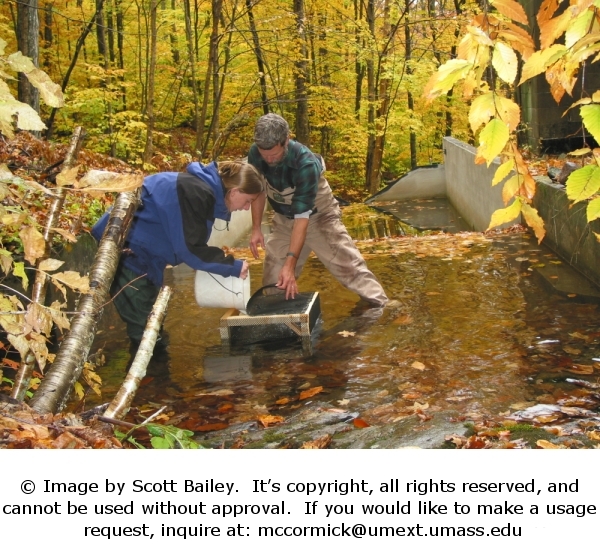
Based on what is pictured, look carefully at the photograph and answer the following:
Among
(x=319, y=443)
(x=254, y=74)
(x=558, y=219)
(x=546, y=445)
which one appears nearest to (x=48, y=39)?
(x=254, y=74)

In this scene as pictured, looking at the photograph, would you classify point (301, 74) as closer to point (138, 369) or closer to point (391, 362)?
point (391, 362)

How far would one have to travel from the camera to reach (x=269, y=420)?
13.3ft

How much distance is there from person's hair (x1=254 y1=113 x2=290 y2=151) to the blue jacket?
672 mm

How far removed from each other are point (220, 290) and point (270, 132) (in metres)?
1.39

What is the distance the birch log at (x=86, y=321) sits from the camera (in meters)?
3.69

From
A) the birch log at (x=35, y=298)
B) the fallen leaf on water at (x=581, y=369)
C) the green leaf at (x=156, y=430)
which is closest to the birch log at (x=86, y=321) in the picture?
the birch log at (x=35, y=298)

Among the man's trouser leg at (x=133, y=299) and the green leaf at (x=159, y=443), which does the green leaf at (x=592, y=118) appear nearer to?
the green leaf at (x=159, y=443)

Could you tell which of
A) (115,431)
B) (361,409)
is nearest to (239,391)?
(361,409)

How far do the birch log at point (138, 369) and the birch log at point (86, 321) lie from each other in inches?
14.2

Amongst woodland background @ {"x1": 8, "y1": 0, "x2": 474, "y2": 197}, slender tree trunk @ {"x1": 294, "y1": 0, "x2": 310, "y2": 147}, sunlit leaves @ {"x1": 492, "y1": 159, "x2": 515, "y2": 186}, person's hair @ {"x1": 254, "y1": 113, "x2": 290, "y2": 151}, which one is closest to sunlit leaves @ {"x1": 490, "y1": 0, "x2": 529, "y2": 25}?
sunlit leaves @ {"x1": 492, "y1": 159, "x2": 515, "y2": 186}

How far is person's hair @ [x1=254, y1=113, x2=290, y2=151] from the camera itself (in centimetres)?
549

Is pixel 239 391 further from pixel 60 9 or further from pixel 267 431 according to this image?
pixel 60 9

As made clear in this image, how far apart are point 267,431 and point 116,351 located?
2666 millimetres

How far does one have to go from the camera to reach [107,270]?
15.4ft
